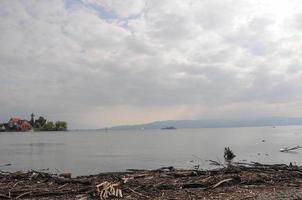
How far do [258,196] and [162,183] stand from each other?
4725mm

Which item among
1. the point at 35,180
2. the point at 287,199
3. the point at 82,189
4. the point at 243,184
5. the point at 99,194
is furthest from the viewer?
the point at 35,180

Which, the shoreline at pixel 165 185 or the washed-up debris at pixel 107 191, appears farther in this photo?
the shoreline at pixel 165 185

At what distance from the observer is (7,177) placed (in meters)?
22.5

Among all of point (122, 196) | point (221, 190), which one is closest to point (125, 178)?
point (122, 196)

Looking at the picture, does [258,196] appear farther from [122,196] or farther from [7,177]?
[7,177]

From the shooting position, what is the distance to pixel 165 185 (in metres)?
19.3

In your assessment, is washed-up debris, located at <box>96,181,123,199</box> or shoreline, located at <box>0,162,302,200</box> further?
shoreline, located at <box>0,162,302,200</box>

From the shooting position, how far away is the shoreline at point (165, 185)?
17.4 metres

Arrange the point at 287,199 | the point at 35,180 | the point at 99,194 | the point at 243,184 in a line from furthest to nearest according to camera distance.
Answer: the point at 35,180 < the point at 243,184 < the point at 99,194 < the point at 287,199

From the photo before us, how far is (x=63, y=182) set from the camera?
2080 centimetres

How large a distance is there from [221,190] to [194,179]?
8.02 ft

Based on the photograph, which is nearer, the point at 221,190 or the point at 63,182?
the point at 221,190

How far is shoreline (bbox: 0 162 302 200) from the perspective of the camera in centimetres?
1741

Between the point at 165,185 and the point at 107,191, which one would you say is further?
the point at 165,185
